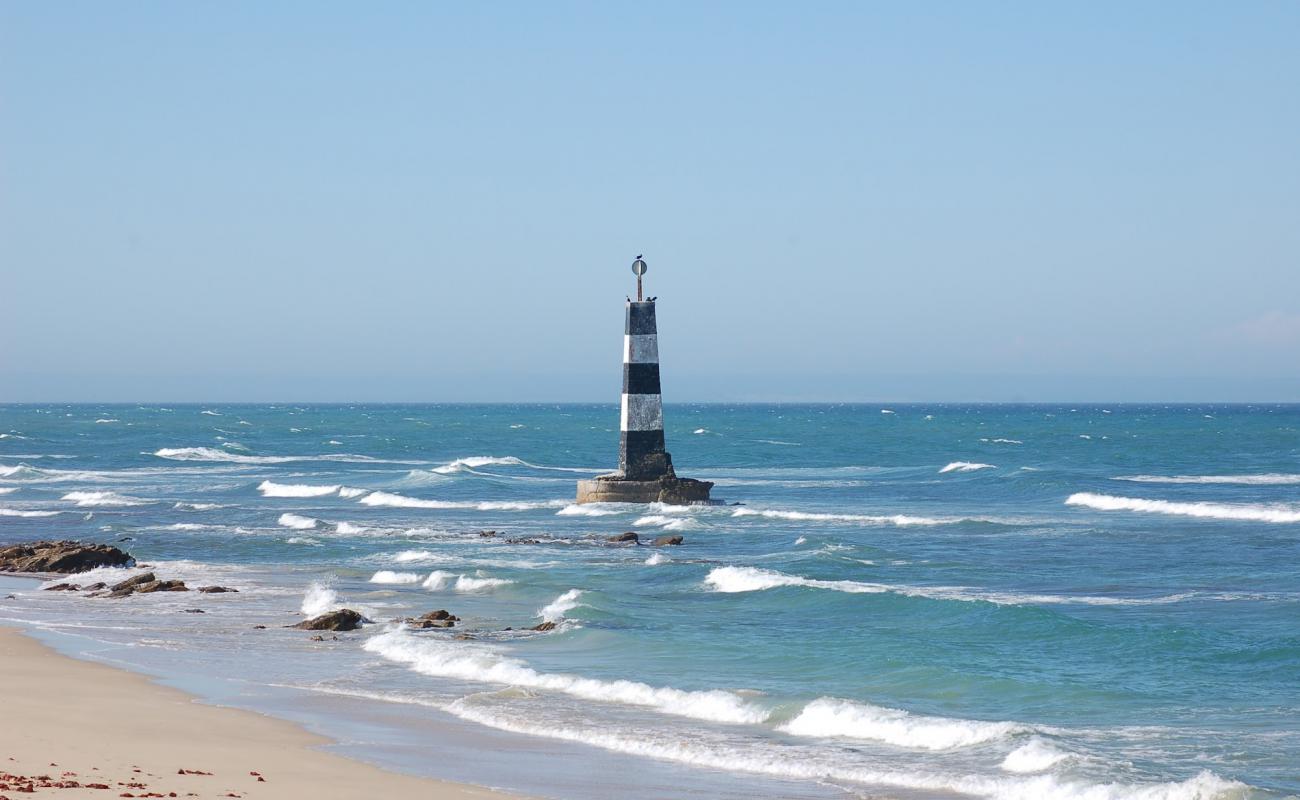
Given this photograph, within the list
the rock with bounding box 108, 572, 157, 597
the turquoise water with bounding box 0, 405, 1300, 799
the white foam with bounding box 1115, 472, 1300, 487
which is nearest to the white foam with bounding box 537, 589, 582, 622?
the turquoise water with bounding box 0, 405, 1300, 799

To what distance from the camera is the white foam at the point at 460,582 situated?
2328cm

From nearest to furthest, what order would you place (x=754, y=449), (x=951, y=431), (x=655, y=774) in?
(x=655, y=774), (x=754, y=449), (x=951, y=431)

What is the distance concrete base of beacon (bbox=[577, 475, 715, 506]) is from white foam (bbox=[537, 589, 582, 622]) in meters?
14.0

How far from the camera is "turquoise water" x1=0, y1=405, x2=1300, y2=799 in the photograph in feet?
40.0

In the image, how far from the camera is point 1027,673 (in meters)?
15.7

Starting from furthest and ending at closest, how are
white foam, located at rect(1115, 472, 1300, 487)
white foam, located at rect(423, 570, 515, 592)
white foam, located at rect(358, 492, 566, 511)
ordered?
white foam, located at rect(1115, 472, 1300, 487)
white foam, located at rect(358, 492, 566, 511)
white foam, located at rect(423, 570, 515, 592)

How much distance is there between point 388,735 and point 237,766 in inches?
74.1

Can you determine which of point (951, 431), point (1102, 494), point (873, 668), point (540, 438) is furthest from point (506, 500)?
point (951, 431)

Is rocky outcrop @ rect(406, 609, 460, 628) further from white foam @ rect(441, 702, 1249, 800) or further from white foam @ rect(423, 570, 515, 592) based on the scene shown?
white foam @ rect(441, 702, 1249, 800)

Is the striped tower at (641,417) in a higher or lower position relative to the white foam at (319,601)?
higher

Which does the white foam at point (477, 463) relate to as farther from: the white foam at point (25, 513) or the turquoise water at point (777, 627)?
the white foam at point (25, 513)

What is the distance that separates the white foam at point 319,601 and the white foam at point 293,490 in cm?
2327

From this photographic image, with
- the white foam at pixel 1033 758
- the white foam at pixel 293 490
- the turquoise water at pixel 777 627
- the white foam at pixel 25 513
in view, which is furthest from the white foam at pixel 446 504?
the white foam at pixel 1033 758

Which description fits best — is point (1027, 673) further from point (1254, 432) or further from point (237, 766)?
point (1254, 432)
